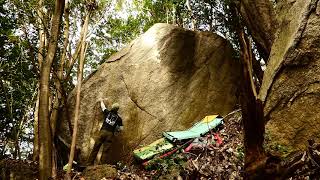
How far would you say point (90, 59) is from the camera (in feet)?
73.0

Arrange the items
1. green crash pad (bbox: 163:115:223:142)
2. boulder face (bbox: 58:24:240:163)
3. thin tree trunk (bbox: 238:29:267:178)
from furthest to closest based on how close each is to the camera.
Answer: boulder face (bbox: 58:24:240:163) < green crash pad (bbox: 163:115:223:142) < thin tree trunk (bbox: 238:29:267:178)

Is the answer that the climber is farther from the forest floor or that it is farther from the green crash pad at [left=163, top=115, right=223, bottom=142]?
the green crash pad at [left=163, top=115, right=223, bottom=142]

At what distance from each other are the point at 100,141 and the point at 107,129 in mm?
521

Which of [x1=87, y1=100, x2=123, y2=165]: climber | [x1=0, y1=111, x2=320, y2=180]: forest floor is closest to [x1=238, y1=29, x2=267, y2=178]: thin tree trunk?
[x1=0, y1=111, x2=320, y2=180]: forest floor

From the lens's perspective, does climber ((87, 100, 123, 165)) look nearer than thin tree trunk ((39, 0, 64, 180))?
No

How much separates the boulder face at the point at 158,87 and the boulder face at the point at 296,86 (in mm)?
5642

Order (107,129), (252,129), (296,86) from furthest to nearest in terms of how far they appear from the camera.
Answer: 1. (107,129)
2. (296,86)
3. (252,129)

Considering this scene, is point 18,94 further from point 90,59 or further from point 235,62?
point 235,62

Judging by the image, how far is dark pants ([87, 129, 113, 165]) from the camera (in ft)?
36.4

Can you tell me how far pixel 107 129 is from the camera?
11.0m

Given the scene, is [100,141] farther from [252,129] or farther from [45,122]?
[252,129]

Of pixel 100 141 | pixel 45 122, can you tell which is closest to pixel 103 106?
pixel 100 141

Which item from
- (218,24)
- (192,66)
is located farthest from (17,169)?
(218,24)

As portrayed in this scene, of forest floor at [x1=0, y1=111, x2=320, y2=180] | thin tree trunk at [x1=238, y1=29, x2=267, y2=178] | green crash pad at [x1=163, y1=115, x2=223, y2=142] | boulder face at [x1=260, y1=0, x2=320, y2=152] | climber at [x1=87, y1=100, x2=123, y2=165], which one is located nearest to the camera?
thin tree trunk at [x1=238, y1=29, x2=267, y2=178]
